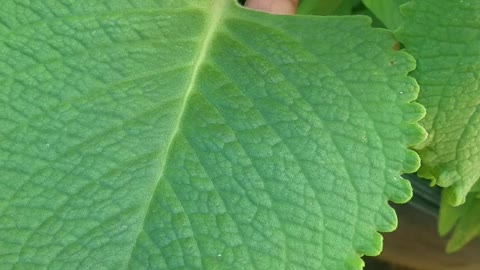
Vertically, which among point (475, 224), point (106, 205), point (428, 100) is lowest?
point (475, 224)

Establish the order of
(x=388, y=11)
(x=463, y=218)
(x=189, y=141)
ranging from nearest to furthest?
(x=189, y=141), (x=388, y=11), (x=463, y=218)

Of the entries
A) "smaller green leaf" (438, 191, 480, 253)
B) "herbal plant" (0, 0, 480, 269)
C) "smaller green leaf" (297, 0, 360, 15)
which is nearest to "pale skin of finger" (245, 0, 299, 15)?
"smaller green leaf" (297, 0, 360, 15)

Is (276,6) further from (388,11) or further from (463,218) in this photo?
(463,218)

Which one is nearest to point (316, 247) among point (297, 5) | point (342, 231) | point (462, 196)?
point (342, 231)

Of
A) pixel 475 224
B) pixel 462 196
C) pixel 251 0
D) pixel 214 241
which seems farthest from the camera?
pixel 475 224

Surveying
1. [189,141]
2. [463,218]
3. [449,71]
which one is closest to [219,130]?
[189,141]

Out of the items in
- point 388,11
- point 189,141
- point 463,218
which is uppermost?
point 388,11

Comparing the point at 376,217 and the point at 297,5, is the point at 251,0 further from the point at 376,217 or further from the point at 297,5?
the point at 376,217
